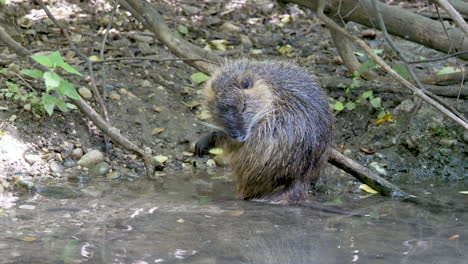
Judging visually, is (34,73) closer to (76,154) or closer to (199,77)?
(76,154)

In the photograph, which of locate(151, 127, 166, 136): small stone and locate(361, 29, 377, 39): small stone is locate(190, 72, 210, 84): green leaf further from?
locate(361, 29, 377, 39): small stone

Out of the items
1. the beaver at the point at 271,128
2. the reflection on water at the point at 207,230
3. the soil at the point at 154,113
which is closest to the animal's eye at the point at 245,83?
the beaver at the point at 271,128

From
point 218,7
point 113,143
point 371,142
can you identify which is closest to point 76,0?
point 218,7

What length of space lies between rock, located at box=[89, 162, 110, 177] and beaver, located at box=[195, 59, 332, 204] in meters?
1.06

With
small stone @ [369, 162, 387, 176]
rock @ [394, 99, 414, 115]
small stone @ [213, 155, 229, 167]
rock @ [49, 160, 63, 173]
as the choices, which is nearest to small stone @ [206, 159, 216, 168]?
small stone @ [213, 155, 229, 167]

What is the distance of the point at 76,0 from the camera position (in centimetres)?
722

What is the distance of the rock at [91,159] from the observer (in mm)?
5336

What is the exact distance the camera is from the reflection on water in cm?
346

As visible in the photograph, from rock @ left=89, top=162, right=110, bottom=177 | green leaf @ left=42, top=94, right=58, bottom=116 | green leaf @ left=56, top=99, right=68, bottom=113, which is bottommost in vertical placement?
rock @ left=89, top=162, right=110, bottom=177

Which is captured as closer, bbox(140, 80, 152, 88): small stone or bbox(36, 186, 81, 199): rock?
bbox(36, 186, 81, 199): rock

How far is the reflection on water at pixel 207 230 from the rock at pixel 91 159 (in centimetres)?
32

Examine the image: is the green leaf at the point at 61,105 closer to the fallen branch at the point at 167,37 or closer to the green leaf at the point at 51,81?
the green leaf at the point at 51,81

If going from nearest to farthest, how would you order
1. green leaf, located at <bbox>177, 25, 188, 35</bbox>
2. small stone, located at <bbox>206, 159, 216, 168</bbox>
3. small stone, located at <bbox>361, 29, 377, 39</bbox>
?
small stone, located at <bbox>206, 159, 216, 168</bbox> < green leaf, located at <bbox>177, 25, 188, 35</bbox> < small stone, located at <bbox>361, 29, 377, 39</bbox>

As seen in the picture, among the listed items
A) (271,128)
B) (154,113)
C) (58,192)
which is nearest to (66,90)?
(58,192)
